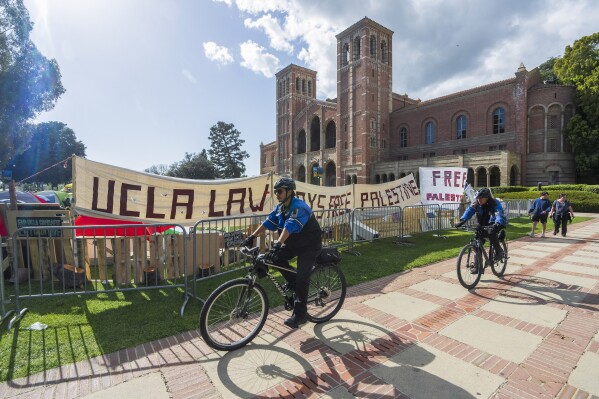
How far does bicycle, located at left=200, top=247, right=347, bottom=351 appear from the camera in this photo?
11.1 ft

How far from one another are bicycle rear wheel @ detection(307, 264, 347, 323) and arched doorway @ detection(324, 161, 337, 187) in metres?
46.4

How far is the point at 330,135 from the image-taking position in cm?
5294

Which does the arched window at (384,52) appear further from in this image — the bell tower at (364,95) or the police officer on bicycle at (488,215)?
the police officer on bicycle at (488,215)

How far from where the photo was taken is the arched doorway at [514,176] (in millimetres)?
33312

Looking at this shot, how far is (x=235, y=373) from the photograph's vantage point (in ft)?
9.78

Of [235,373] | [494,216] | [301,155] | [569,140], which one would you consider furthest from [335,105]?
[235,373]

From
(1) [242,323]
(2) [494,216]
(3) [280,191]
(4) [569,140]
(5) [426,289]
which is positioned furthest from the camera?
(4) [569,140]

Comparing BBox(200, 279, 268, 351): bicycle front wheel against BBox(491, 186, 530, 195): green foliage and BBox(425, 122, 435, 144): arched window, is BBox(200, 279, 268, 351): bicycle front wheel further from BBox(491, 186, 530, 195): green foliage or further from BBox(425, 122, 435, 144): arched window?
BBox(425, 122, 435, 144): arched window

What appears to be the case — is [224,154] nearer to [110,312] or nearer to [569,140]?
[569,140]

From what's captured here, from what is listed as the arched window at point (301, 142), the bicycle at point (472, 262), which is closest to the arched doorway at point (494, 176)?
the arched window at point (301, 142)

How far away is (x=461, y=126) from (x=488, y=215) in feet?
132

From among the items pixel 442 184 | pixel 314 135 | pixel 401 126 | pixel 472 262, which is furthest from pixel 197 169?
pixel 472 262

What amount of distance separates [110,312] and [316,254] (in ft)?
10.7

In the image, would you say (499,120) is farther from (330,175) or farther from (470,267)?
A: (470,267)
